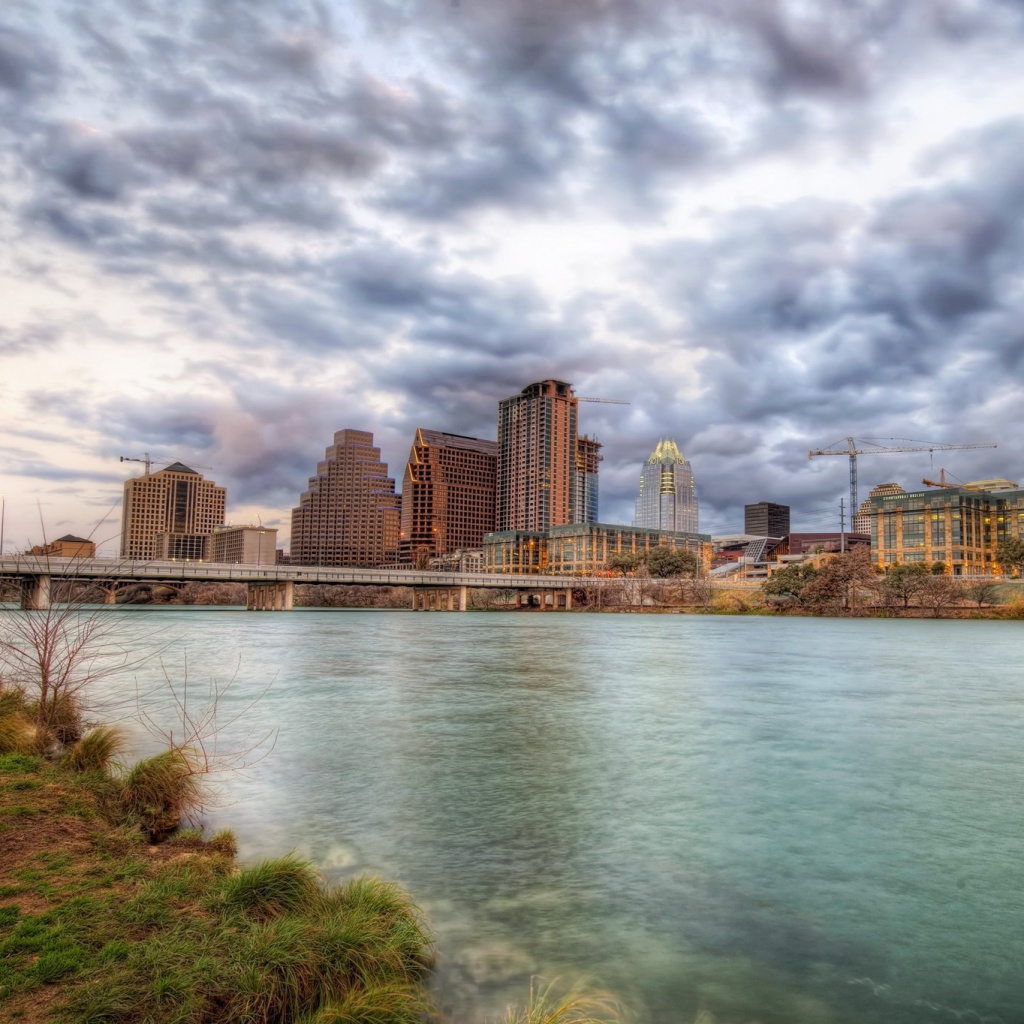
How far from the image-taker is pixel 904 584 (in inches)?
5517

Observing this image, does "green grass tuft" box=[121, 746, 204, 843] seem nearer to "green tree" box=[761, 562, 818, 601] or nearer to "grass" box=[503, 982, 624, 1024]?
"grass" box=[503, 982, 624, 1024]

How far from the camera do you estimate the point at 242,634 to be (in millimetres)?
81250

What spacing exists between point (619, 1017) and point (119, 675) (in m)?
37.9

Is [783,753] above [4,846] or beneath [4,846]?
beneath

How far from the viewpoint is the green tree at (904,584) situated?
460ft

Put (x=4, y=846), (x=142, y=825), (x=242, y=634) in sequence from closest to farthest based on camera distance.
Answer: (x=4, y=846)
(x=142, y=825)
(x=242, y=634)

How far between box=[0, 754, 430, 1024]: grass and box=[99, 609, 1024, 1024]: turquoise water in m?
1.20

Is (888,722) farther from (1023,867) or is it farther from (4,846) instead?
(4,846)

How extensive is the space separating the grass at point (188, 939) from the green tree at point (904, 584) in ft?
496

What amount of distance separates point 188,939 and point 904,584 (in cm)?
15403

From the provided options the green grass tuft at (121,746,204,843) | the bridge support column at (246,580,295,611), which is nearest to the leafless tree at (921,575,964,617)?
the bridge support column at (246,580,295,611)

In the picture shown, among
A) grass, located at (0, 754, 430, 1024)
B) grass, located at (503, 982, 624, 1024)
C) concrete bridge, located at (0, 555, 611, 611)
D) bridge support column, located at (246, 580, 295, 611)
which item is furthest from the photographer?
bridge support column, located at (246, 580, 295, 611)

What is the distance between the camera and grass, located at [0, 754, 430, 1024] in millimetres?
6746

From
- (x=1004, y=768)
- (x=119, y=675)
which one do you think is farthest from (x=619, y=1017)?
(x=119, y=675)
